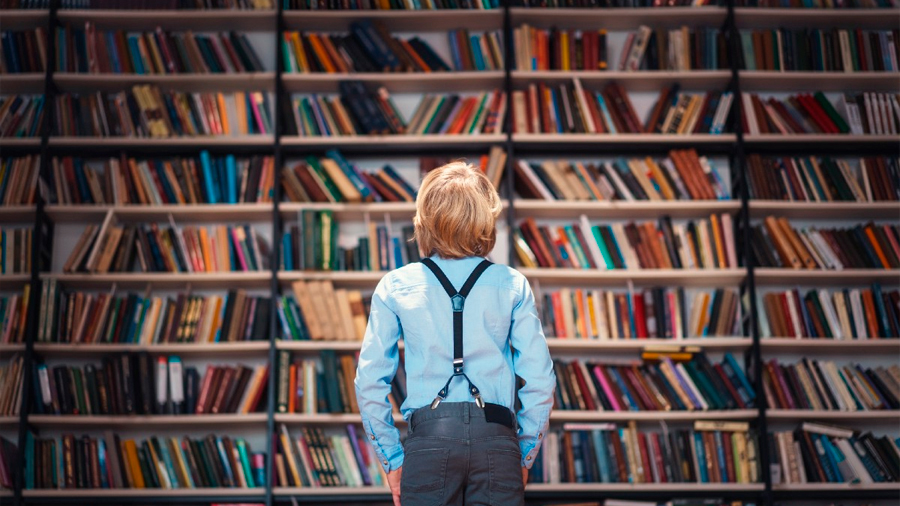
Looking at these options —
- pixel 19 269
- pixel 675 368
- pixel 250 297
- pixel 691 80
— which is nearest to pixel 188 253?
pixel 250 297

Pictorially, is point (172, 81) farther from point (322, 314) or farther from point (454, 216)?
point (454, 216)

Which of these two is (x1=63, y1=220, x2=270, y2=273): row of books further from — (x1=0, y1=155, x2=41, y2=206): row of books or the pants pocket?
the pants pocket

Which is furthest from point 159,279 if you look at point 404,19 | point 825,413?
point 825,413

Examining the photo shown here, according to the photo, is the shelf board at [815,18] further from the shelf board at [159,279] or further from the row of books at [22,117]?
the row of books at [22,117]

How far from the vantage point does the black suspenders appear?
1.98 m

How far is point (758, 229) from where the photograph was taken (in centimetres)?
408

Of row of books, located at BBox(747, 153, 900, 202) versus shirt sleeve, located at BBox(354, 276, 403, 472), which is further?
row of books, located at BBox(747, 153, 900, 202)

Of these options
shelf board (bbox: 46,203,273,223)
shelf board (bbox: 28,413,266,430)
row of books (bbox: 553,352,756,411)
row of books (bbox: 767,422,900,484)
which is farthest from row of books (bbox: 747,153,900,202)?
shelf board (bbox: 28,413,266,430)

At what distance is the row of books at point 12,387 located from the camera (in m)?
3.85

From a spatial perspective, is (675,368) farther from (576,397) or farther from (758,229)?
(758,229)

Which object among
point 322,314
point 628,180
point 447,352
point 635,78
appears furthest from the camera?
point 635,78

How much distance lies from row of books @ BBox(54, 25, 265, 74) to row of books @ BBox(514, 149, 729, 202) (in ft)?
4.78

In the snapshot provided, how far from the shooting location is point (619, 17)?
4371 millimetres

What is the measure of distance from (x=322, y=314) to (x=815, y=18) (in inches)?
111
